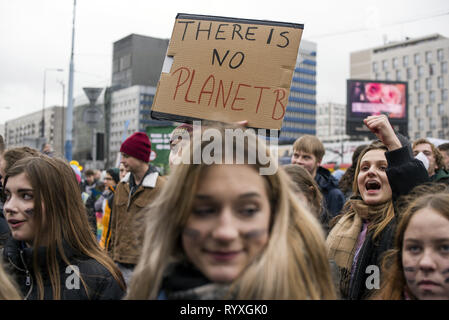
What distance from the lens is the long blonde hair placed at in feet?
5.01

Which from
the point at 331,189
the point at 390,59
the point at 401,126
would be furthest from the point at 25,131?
the point at 331,189

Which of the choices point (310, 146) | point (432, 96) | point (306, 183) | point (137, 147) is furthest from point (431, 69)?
point (306, 183)

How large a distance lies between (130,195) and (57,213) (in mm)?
2966

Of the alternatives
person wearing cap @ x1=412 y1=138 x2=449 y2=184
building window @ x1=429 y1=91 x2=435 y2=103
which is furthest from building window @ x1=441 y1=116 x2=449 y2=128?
person wearing cap @ x1=412 y1=138 x2=449 y2=184

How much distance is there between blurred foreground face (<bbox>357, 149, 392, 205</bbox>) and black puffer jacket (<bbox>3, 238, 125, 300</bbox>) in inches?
62.0

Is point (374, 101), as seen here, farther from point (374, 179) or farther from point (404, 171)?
point (404, 171)

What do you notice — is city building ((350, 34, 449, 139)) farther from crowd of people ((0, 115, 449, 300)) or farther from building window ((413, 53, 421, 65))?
crowd of people ((0, 115, 449, 300))

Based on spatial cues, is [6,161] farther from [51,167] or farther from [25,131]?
[25,131]

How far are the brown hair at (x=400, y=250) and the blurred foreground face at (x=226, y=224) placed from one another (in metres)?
0.71

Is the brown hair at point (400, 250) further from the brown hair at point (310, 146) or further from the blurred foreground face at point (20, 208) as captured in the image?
the brown hair at point (310, 146)

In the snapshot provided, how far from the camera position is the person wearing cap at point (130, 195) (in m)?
5.19

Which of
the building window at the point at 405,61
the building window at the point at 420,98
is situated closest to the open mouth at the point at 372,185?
the building window at the point at 420,98

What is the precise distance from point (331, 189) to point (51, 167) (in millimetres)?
3152
